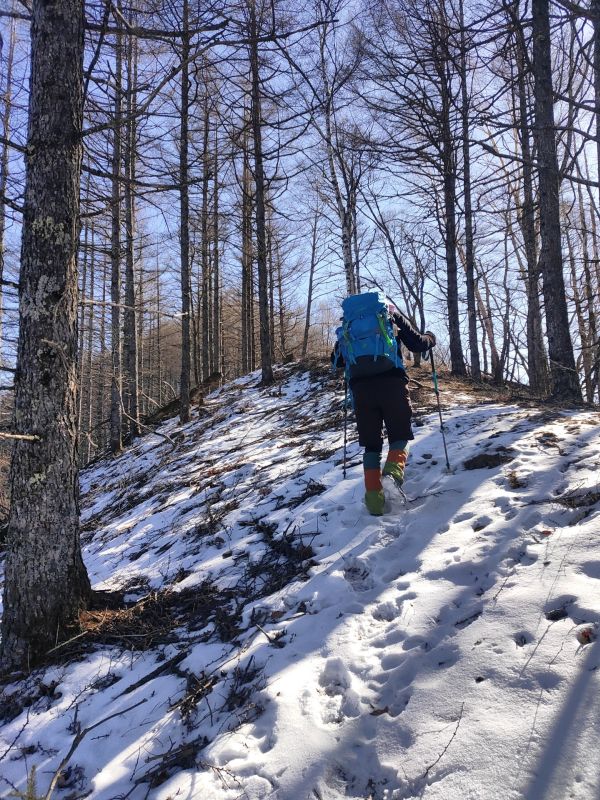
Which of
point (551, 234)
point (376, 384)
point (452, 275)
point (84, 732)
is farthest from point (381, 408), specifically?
point (452, 275)

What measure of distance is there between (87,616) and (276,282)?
22776 millimetres

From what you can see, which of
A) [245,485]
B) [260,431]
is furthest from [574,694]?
[260,431]

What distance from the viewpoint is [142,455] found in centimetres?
1189

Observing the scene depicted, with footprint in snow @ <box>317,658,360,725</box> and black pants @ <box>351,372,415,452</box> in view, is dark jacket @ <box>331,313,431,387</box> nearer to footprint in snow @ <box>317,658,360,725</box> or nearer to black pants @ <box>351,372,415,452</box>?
black pants @ <box>351,372,415,452</box>

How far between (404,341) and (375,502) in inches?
64.4

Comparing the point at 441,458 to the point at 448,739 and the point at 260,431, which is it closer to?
the point at 448,739

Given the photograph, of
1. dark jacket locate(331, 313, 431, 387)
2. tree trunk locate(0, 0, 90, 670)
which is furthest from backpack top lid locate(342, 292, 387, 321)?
tree trunk locate(0, 0, 90, 670)

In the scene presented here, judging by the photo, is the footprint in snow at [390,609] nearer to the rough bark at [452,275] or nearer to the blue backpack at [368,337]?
the blue backpack at [368,337]

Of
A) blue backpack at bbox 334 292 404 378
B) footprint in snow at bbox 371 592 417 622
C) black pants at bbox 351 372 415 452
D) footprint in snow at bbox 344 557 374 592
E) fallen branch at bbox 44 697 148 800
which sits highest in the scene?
blue backpack at bbox 334 292 404 378

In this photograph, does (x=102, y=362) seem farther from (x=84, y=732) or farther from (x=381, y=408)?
(x=84, y=732)

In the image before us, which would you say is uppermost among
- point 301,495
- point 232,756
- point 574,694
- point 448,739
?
point 301,495

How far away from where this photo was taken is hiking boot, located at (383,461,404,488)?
14.0ft

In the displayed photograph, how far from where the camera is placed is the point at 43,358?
11.6ft

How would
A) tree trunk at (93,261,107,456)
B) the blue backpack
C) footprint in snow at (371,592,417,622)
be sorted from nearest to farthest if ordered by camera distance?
footprint in snow at (371,592,417,622), the blue backpack, tree trunk at (93,261,107,456)
